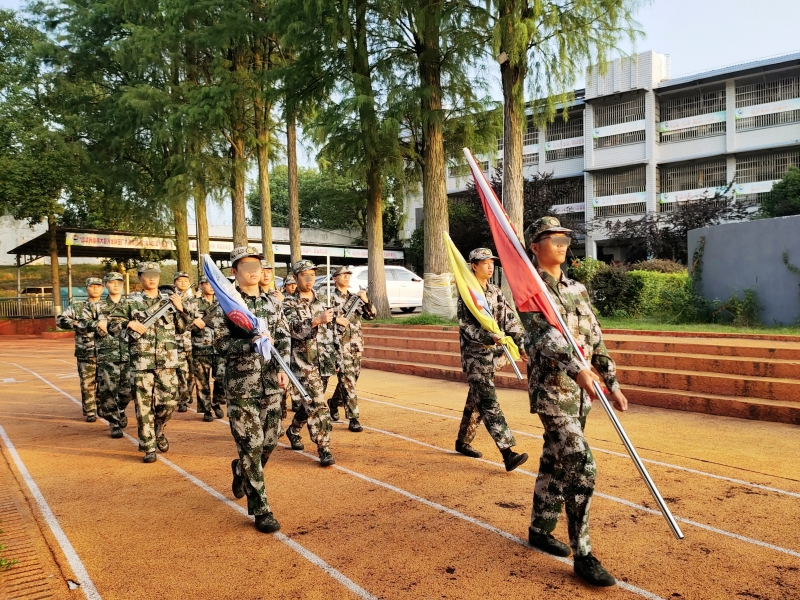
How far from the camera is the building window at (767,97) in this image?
31.6 meters

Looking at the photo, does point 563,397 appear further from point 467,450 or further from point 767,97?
point 767,97

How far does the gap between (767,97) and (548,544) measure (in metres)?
35.4

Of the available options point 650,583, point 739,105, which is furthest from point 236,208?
point 739,105

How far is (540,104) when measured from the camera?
1423cm

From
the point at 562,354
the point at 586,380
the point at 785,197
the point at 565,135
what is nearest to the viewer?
the point at 586,380

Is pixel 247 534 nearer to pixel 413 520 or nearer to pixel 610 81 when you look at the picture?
pixel 413 520

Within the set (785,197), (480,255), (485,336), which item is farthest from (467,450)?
(785,197)

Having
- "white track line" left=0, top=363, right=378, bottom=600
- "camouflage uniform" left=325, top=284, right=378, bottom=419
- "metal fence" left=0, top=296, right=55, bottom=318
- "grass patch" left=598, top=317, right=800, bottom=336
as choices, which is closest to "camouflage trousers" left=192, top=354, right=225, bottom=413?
"camouflage uniform" left=325, top=284, right=378, bottom=419

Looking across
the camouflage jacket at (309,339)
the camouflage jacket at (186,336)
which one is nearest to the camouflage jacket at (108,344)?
the camouflage jacket at (186,336)

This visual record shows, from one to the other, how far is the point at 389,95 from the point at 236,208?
22.4 feet

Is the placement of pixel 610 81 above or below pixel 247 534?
above

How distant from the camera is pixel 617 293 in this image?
49.9 ft

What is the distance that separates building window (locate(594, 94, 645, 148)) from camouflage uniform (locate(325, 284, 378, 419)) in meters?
31.9

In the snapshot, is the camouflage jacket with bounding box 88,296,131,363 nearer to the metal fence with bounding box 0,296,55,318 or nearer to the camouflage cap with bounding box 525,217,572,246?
the camouflage cap with bounding box 525,217,572,246
